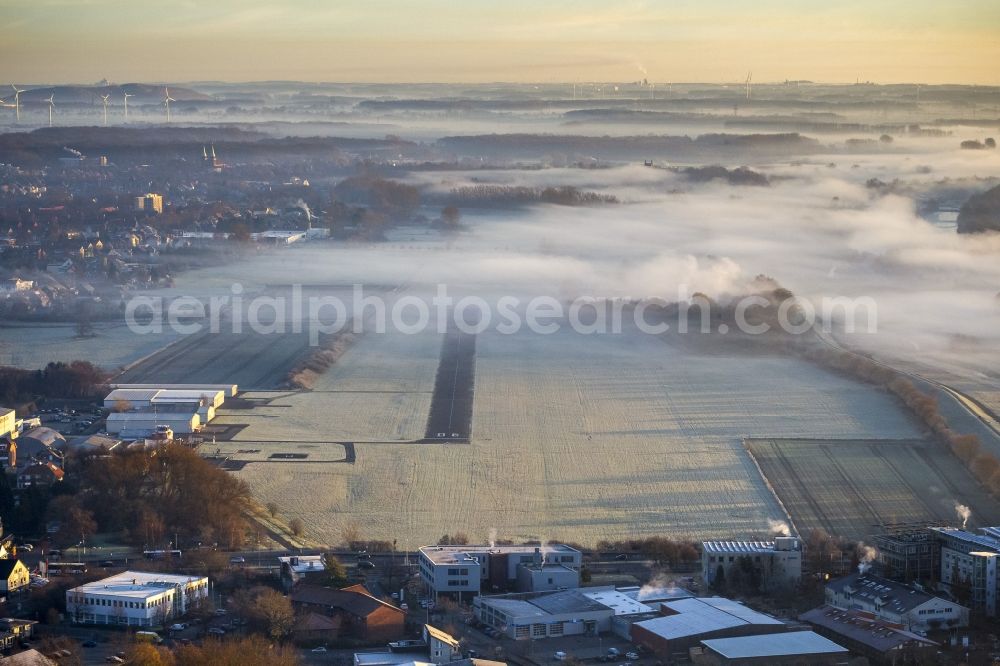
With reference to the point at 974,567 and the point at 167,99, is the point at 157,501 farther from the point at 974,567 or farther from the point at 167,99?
the point at 167,99

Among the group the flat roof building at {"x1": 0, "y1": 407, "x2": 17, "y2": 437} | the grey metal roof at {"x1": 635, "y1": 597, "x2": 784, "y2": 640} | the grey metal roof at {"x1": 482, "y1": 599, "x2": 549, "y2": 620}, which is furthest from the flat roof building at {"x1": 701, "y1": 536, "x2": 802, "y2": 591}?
the flat roof building at {"x1": 0, "y1": 407, "x2": 17, "y2": 437}

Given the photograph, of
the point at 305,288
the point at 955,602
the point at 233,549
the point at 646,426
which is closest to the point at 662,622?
the point at 955,602

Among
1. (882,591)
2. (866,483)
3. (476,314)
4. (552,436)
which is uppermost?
(476,314)

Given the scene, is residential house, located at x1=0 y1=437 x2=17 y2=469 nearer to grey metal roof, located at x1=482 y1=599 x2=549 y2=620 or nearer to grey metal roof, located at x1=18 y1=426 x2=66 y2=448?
grey metal roof, located at x1=18 y1=426 x2=66 y2=448

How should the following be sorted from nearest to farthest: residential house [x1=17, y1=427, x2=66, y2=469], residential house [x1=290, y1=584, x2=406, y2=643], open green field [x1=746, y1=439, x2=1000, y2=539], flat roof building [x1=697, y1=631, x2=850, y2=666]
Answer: flat roof building [x1=697, y1=631, x2=850, y2=666] → residential house [x1=290, y1=584, x2=406, y2=643] → open green field [x1=746, y1=439, x2=1000, y2=539] → residential house [x1=17, y1=427, x2=66, y2=469]

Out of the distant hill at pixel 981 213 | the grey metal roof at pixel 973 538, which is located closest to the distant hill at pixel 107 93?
the distant hill at pixel 981 213

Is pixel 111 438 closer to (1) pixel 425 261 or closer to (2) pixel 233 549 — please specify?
(2) pixel 233 549

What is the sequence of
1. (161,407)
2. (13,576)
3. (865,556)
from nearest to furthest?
(13,576)
(865,556)
(161,407)

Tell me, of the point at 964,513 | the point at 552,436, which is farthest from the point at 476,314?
the point at 964,513
